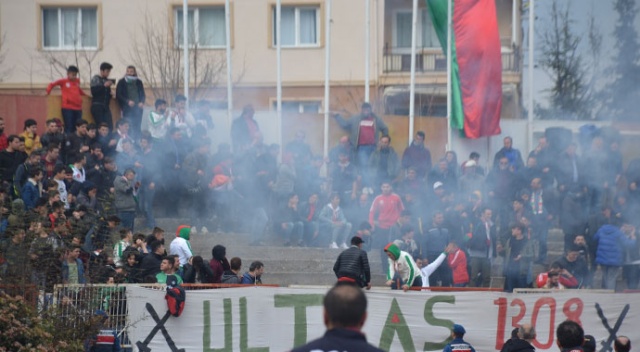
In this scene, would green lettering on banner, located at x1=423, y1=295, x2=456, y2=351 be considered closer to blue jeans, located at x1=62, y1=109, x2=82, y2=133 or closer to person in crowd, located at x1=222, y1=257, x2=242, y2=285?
person in crowd, located at x1=222, y1=257, x2=242, y2=285

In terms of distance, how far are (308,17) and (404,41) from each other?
258 cm

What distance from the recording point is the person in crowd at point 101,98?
76.1 ft

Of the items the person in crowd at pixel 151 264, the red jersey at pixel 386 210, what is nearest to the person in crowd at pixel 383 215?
the red jersey at pixel 386 210

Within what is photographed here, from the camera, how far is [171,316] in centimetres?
1609


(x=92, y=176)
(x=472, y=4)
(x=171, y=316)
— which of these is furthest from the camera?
(x=472, y=4)

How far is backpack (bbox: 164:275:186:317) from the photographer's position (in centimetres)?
1596

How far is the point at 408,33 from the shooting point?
1359 inches

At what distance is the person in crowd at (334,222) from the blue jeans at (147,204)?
2.74 metres

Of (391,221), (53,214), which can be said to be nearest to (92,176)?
(53,214)

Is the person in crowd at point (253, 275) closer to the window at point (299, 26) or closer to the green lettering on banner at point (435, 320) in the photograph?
the green lettering on banner at point (435, 320)

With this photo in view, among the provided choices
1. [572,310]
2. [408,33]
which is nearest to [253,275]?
[572,310]

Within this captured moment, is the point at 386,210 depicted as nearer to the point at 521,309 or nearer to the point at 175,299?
the point at 521,309

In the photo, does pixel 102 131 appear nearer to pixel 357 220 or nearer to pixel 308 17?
pixel 357 220

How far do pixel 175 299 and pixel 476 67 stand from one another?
11424mm
